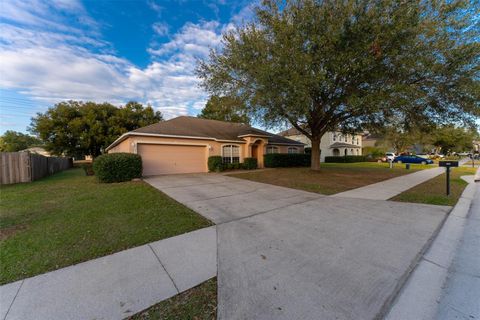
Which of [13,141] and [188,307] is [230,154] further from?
[13,141]

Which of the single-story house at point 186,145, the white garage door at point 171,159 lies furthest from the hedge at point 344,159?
the white garage door at point 171,159

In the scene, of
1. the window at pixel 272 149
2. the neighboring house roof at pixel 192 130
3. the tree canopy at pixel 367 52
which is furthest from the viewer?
the window at pixel 272 149

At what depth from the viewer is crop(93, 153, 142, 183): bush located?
30.1ft

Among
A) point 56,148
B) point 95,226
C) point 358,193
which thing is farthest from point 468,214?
point 56,148

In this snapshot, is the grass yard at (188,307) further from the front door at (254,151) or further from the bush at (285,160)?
the front door at (254,151)

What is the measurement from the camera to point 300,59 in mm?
7938

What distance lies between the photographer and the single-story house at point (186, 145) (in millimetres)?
11953

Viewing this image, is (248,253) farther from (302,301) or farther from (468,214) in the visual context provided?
(468,214)

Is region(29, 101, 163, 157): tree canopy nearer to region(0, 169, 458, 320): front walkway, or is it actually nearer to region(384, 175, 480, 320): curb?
region(0, 169, 458, 320): front walkway

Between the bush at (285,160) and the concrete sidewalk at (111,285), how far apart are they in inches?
590

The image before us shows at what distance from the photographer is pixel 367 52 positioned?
7.92 metres

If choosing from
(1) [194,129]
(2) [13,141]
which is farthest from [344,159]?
(2) [13,141]

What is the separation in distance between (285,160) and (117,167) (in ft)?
45.6

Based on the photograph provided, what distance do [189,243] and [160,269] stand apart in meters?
0.75
